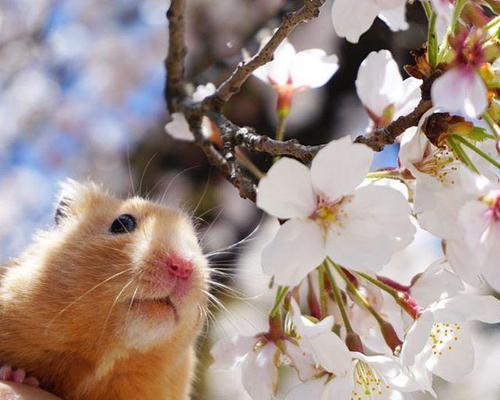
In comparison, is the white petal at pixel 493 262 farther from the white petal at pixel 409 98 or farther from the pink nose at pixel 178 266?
the pink nose at pixel 178 266

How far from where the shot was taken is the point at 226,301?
3156 mm

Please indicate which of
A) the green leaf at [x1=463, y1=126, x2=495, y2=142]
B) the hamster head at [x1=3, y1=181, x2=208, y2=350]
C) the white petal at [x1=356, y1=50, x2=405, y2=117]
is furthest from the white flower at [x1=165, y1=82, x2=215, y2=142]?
the green leaf at [x1=463, y1=126, x2=495, y2=142]

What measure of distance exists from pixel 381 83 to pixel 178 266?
2.06 ft

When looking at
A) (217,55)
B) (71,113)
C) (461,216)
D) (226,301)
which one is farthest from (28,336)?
(71,113)

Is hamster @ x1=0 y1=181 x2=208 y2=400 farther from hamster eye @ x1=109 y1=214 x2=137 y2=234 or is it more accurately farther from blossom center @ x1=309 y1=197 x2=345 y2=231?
blossom center @ x1=309 y1=197 x2=345 y2=231

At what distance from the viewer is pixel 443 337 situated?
1.24 m

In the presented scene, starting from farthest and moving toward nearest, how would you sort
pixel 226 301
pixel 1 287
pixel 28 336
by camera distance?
pixel 226 301 < pixel 1 287 < pixel 28 336

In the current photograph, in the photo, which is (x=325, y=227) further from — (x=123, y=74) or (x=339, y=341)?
(x=123, y=74)

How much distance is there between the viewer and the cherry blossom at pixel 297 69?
1465mm

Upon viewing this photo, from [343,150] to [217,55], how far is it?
3245mm

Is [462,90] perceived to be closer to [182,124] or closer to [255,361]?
[255,361]

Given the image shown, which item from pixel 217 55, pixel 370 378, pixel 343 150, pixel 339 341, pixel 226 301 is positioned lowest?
pixel 226 301

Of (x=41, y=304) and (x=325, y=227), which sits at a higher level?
(x=325, y=227)

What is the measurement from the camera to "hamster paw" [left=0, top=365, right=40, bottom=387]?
5.40 ft
